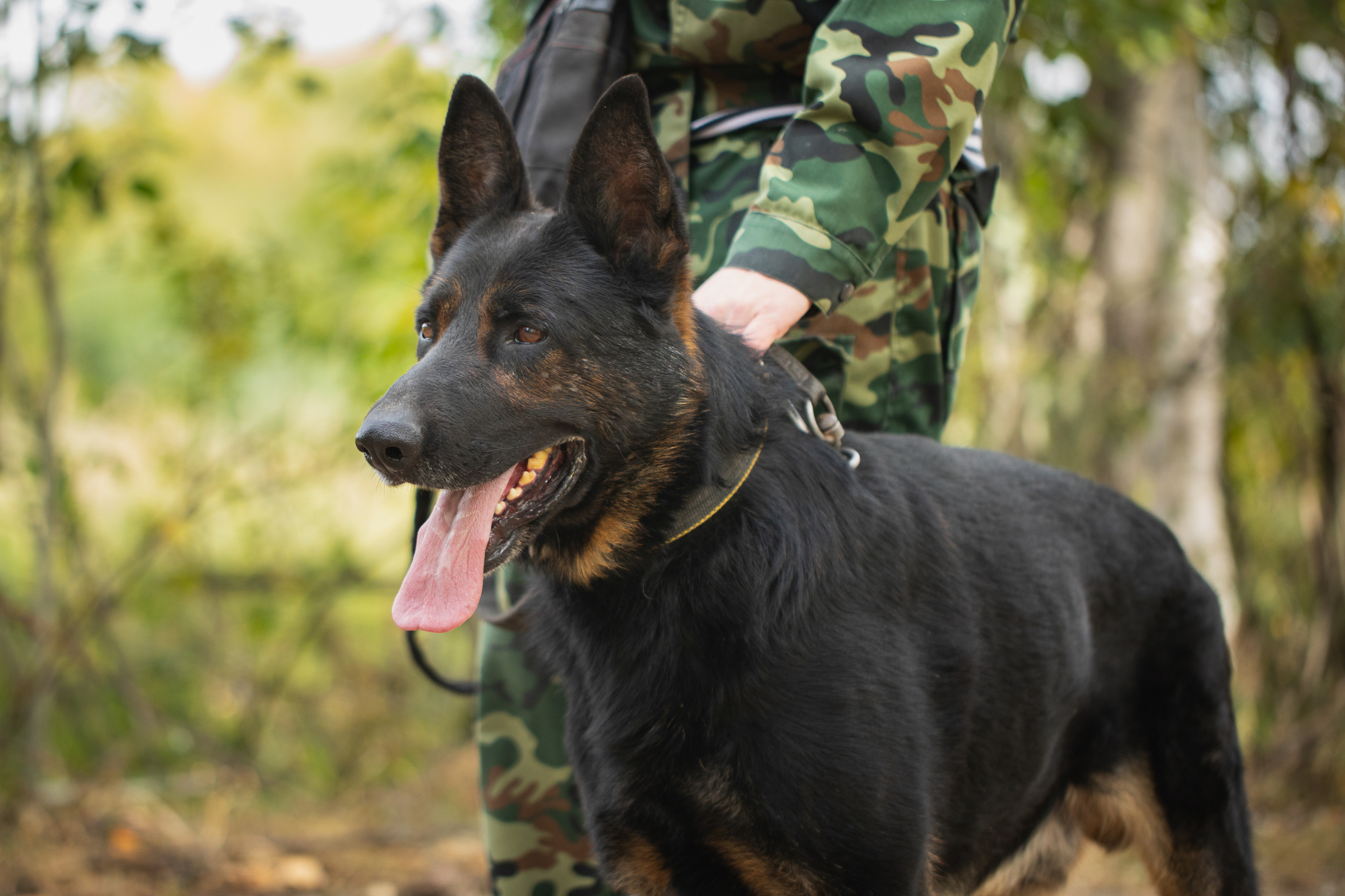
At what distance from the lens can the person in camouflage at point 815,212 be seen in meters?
2.03

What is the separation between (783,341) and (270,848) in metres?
3.41

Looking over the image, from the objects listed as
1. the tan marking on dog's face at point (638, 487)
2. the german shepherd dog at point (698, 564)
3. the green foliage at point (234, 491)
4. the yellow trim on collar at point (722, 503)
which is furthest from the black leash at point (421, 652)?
the green foliage at point (234, 491)

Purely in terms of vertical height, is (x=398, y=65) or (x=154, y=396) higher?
(x=398, y=65)

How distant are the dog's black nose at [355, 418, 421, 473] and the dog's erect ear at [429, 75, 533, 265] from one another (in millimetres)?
637

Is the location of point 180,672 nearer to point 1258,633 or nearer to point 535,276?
point 535,276

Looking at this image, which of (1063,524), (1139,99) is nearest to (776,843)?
(1063,524)

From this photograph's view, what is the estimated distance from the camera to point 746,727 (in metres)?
1.81

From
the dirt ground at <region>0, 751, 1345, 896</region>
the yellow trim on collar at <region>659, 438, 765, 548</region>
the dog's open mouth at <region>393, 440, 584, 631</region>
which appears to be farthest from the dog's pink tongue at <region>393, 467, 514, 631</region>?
the dirt ground at <region>0, 751, 1345, 896</region>

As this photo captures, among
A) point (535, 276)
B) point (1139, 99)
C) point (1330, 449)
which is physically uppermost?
point (535, 276)

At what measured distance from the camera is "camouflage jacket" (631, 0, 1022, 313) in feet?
6.58

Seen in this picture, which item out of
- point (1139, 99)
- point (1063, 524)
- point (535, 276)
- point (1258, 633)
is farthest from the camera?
point (1139, 99)

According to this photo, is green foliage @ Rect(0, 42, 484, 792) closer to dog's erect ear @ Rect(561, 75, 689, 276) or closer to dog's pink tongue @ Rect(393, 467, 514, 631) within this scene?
dog's erect ear @ Rect(561, 75, 689, 276)

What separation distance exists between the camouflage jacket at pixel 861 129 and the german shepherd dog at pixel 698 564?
0.21m

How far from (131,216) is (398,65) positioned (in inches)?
A: 269
